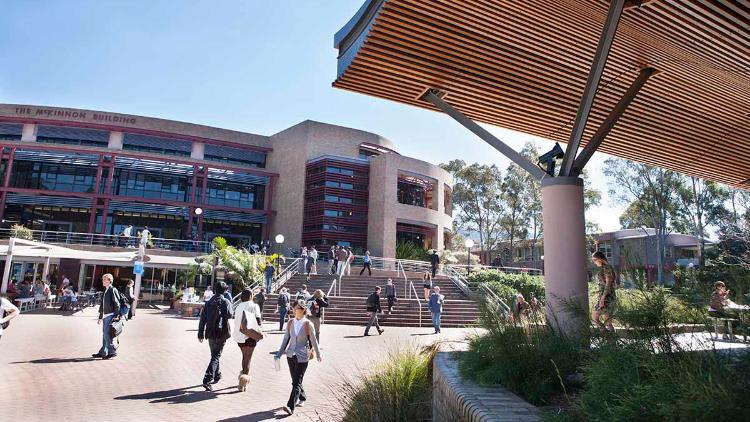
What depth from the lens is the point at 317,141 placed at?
35.7m

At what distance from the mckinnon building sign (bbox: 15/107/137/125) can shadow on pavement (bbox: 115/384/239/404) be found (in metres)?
33.3

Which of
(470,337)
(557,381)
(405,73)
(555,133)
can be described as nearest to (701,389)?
(557,381)

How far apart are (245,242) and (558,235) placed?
34.3m

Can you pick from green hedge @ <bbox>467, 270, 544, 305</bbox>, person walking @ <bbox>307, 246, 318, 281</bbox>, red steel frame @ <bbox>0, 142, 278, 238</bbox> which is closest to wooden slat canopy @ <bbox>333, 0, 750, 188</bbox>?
green hedge @ <bbox>467, 270, 544, 305</bbox>

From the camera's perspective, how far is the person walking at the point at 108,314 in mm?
8844

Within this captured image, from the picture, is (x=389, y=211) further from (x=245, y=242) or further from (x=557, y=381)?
(x=557, y=381)

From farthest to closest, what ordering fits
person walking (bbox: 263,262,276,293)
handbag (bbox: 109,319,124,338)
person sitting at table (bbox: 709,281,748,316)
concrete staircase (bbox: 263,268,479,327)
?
person walking (bbox: 263,262,276,293)
concrete staircase (bbox: 263,268,479,327)
handbag (bbox: 109,319,124,338)
person sitting at table (bbox: 709,281,748,316)

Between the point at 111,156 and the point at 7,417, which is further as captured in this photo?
the point at 111,156

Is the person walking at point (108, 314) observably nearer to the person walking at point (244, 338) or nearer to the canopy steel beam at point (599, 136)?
the person walking at point (244, 338)

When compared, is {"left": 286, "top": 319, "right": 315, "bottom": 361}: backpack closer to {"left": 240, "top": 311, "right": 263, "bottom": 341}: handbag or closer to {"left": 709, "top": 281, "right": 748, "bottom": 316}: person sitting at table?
{"left": 240, "top": 311, "right": 263, "bottom": 341}: handbag

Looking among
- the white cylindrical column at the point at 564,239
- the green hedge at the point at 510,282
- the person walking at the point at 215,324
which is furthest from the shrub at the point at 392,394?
the green hedge at the point at 510,282

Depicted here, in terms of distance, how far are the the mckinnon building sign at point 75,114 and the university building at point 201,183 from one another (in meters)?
0.07

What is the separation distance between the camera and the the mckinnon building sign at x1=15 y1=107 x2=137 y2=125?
33812mm

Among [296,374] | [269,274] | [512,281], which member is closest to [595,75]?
[296,374]
